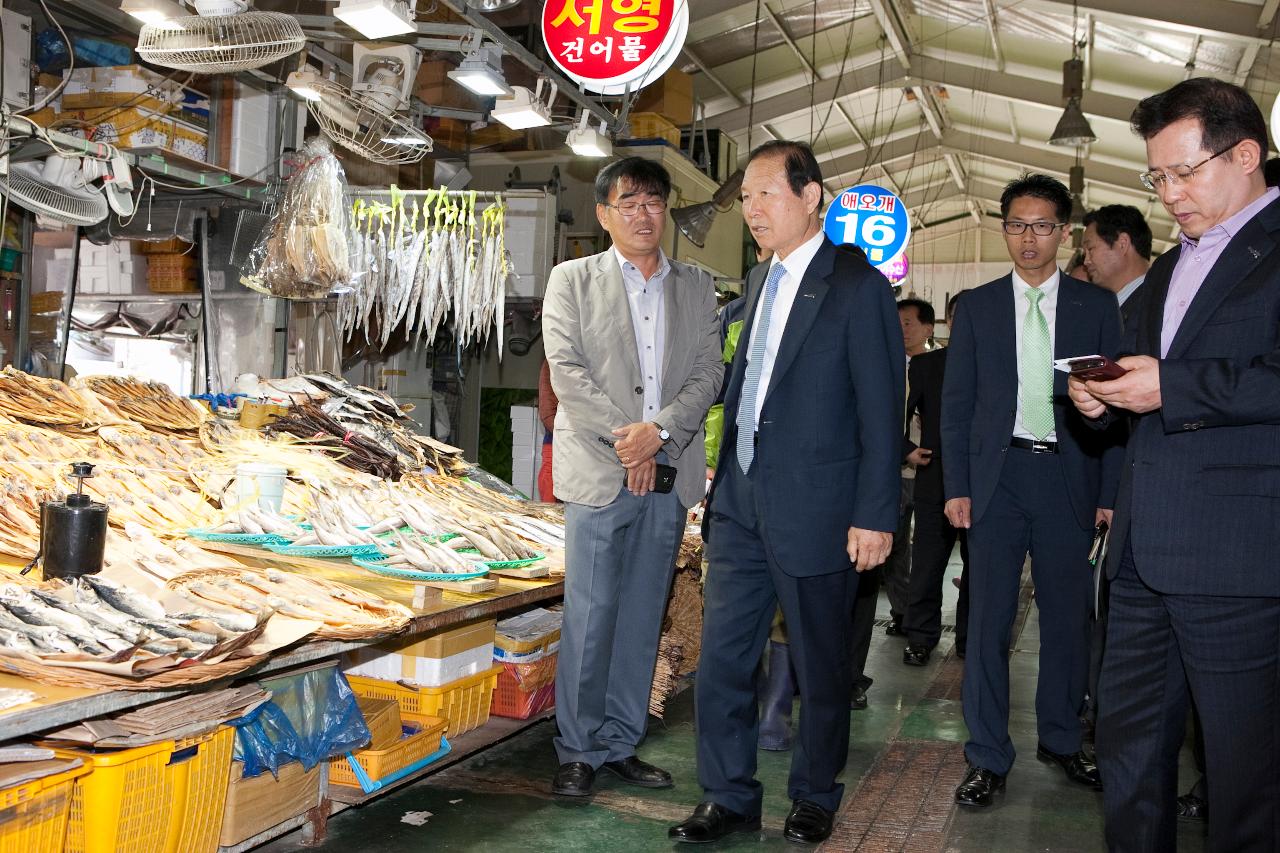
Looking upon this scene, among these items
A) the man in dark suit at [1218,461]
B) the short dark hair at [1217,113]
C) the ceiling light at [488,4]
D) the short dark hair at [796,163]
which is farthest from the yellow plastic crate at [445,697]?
the ceiling light at [488,4]

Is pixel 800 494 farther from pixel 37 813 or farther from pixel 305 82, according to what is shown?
pixel 305 82

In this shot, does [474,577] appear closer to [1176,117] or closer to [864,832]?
[864,832]

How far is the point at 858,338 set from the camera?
3.32 meters

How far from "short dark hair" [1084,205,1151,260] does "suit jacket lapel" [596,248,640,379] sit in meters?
2.28

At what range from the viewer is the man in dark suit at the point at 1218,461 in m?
2.37

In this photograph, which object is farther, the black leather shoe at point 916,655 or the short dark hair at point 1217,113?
the black leather shoe at point 916,655

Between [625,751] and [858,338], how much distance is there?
174 centimetres

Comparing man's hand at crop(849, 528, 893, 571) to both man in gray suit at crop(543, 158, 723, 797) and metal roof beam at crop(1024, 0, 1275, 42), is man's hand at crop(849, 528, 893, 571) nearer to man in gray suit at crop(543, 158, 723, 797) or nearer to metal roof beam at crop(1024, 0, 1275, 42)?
man in gray suit at crop(543, 158, 723, 797)

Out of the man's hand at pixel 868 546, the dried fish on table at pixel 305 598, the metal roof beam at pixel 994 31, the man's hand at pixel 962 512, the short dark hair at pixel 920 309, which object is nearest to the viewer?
the dried fish on table at pixel 305 598

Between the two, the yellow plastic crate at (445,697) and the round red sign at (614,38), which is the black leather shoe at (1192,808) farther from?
the round red sign at (614,38)

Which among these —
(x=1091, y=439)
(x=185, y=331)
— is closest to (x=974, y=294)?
(x=1091, y=439)

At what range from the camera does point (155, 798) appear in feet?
8.33

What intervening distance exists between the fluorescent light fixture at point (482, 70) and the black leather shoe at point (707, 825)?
14.1 ft

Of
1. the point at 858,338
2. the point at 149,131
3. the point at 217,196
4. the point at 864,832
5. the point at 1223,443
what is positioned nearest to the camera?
the point at 1223,443
